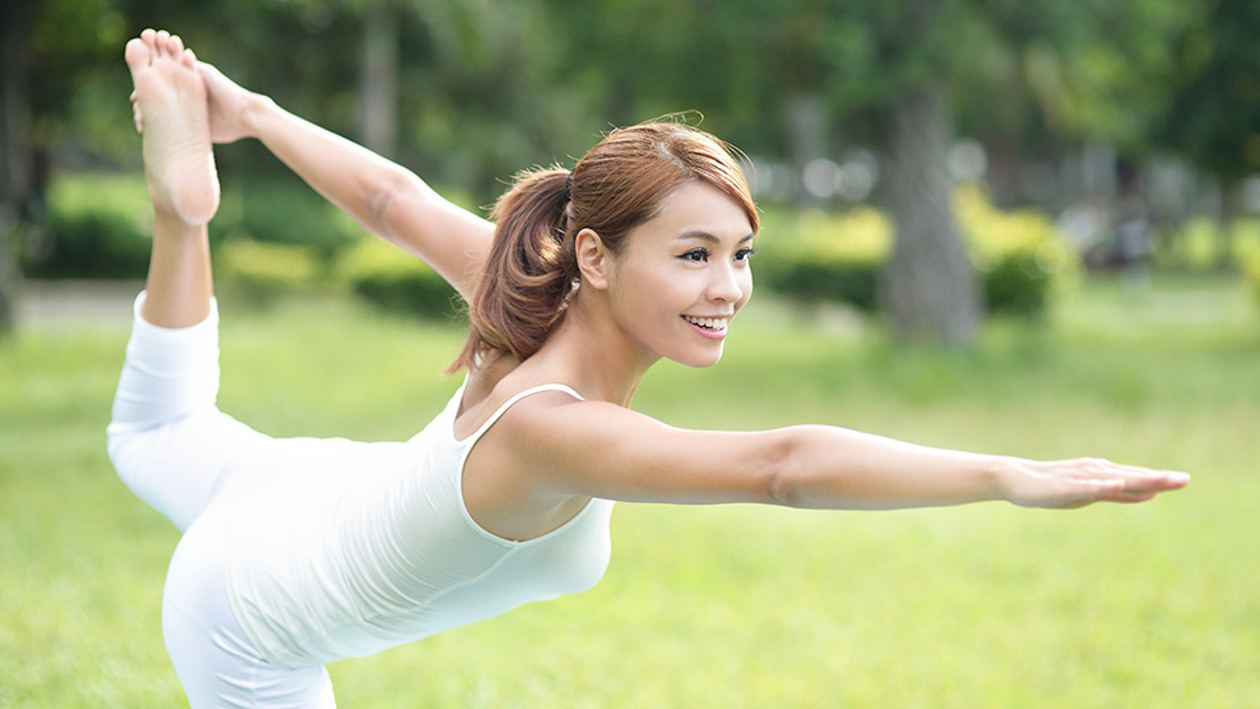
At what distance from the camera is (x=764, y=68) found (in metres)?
13.2

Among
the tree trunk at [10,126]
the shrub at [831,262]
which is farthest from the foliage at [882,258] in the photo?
the tree trunk at [10,126]

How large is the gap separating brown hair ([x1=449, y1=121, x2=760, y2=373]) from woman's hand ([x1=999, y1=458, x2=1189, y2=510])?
0.74m

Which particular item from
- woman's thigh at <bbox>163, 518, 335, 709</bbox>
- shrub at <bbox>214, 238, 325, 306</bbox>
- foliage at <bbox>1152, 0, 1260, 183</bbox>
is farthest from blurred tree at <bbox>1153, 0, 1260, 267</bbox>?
woman's thigh at <bbox>163, 518, 335, 709</bbox>

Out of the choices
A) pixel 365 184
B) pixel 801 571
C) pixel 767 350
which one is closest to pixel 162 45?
pixel 365 184

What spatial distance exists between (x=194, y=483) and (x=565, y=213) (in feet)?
3.37

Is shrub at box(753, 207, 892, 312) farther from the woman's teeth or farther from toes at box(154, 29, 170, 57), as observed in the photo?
the woman's teeth

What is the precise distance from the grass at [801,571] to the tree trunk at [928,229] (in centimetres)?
100

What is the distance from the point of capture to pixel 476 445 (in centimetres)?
220

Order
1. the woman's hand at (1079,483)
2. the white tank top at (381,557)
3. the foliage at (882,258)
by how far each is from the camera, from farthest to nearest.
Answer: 1. the foliage at (882,258)
2. the white tank top at (381,557)
3. the woman's hand at (1079,483)

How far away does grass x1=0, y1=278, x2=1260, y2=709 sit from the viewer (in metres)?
4.65

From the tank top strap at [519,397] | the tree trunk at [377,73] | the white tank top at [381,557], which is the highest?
the tree trunk at [377,73]

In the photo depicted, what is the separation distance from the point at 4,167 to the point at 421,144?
17821 millimetres

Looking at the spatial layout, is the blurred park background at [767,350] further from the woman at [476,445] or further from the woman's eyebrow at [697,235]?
the woman's eyebrow at [697,235]

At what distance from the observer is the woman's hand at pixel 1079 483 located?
167cm
